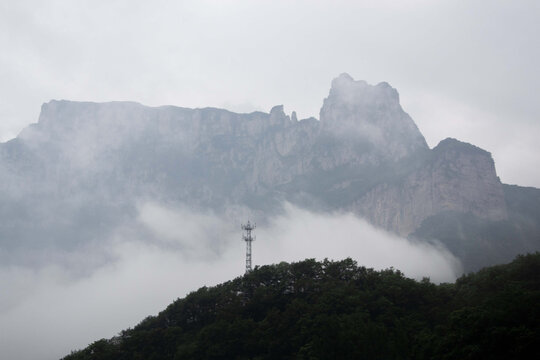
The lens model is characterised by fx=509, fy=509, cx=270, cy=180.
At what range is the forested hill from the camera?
1404 inches

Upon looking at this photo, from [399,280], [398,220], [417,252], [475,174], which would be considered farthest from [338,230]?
[399,280]

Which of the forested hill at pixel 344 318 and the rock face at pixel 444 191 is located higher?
the rock face at pixel 444 191

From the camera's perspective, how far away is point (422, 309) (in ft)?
185

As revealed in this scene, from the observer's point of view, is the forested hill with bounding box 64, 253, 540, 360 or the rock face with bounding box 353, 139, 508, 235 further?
the rock face with bounding box 353, 139, 508, 235

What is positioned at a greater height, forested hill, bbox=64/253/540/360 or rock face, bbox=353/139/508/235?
rock face, bbox=353/139/508/235

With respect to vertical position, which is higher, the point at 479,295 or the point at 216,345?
the point at 479,295

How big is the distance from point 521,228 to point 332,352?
147 m

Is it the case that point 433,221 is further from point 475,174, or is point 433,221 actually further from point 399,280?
point 399,280

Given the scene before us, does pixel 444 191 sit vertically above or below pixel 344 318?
above

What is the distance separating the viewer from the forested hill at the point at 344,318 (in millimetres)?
35656

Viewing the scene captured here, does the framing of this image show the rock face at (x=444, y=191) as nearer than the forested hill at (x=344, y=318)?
No

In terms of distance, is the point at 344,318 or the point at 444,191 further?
the point at 444,191

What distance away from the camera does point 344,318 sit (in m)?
52.2

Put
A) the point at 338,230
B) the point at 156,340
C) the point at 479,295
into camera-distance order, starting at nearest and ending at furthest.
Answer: the point at 479,295
the point at 156,340
the point at 338,230
